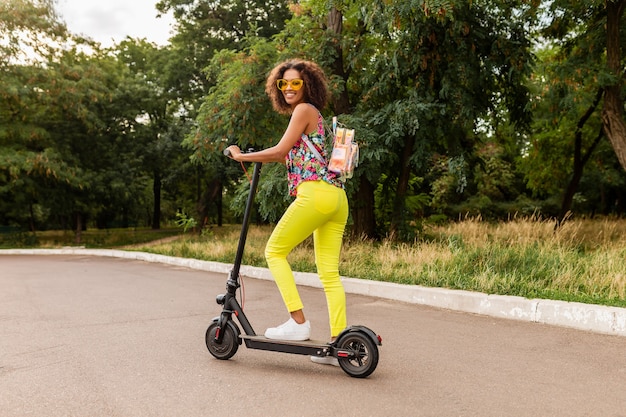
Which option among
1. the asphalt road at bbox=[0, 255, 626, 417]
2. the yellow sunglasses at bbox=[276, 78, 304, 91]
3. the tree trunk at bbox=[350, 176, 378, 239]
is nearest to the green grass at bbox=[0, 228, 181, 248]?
the tree trunk at bbox=[350, 176, 378, 239]

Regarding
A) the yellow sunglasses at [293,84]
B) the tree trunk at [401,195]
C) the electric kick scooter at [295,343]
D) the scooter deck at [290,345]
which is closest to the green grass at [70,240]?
the tree trunk at [401,195]

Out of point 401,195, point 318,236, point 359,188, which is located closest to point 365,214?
point 359,188

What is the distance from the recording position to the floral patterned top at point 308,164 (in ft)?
12.5

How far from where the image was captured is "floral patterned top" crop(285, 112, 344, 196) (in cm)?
380

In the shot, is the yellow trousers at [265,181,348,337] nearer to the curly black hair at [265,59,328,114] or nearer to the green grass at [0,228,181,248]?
the curly black hair at [265,59,328,114]

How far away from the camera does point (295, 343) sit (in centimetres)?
381

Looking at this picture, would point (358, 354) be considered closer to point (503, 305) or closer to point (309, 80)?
point (309, 80)

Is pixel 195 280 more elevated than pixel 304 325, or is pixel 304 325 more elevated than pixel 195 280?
pixel 304 325

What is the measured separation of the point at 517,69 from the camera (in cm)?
1109

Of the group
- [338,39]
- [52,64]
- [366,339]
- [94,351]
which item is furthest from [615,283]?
[52,64]

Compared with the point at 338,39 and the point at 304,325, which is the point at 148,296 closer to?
the point at 304,325

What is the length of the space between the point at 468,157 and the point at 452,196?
53.6ft

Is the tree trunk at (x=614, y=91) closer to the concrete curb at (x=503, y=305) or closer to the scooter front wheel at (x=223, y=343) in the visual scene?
the concrete curb at (x=503, y=305)

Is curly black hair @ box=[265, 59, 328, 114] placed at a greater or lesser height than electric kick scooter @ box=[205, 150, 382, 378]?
greater
